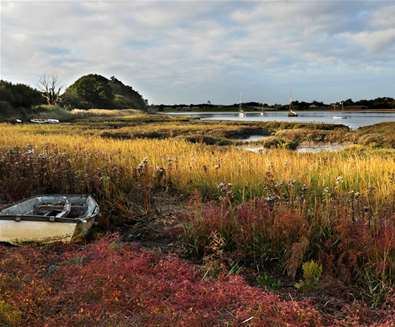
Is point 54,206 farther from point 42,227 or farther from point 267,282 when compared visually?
point 267,282

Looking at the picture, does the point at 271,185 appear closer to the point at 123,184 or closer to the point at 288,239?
the point at 288,239

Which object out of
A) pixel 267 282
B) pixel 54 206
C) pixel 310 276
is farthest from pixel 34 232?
pixel 310 276

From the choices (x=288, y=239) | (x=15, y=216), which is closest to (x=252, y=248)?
(x=288, y=239)

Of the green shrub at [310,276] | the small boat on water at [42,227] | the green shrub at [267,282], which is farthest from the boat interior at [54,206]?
the green shrub at [310,276]

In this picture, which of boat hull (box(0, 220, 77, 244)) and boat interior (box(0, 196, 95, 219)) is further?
boat interior (box(0, 196, 95, 219))

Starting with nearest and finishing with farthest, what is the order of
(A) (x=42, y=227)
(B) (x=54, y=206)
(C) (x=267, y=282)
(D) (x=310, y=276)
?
(D) (x=310, y=276) < (C) (x=267, y=282) < (A) (x=42, y=227) < (B) (x=54, y=206)

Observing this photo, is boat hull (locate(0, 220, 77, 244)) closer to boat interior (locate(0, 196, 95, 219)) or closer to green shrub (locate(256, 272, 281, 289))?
boat interior (locate(0, 196, 95, 219))

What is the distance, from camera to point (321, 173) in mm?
10070

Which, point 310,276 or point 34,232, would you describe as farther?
point 34,232

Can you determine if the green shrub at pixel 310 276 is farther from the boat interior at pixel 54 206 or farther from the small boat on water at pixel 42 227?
the boat interior at pixel 54 206

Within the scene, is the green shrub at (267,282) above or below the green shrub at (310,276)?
below

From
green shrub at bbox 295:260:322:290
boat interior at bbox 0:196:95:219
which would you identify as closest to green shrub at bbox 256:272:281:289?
green shrub at bbox 295:260:322:290

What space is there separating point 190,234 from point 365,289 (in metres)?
2.58

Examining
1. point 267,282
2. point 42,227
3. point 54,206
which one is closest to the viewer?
point 267,282
